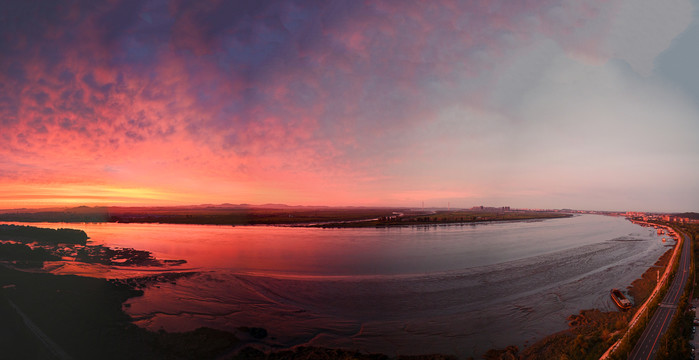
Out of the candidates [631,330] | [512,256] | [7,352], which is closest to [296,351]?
[7,352]

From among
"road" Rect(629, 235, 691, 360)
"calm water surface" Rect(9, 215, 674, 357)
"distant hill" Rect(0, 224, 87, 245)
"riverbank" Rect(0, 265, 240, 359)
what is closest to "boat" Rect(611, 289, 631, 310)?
"calm water surface" Rect(9, 215, 674, 357)

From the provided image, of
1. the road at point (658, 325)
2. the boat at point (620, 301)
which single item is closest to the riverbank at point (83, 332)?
the road at point (658, 325)

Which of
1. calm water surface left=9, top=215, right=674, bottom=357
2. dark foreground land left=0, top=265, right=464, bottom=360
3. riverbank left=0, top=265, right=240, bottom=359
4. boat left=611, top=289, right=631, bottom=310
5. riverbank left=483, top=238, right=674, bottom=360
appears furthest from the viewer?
boat left=611, top=289, right=631, bottom=310

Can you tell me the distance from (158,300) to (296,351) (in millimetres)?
8898

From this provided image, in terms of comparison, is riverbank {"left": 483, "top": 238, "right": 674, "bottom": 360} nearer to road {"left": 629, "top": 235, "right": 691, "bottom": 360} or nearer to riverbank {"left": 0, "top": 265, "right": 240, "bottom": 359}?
road {"left": 629, "top": 235, "right": 691, "bottom": 360}

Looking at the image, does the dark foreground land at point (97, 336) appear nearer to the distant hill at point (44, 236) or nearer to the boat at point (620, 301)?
the boat at point (620, 301)

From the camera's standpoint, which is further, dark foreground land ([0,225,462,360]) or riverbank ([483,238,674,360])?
riverbank ([483,238,674,360])

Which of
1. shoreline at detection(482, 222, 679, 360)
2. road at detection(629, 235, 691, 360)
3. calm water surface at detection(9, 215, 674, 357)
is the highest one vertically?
calm water surface at detection(9, 215, 674, 357)

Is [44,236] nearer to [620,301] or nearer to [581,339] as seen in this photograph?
[581,339]

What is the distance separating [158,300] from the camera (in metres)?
13.9

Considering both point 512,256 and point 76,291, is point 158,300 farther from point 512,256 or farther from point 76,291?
point 512,256

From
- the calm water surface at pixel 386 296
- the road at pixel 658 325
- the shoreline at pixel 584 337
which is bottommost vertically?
the road at pixel 658 325

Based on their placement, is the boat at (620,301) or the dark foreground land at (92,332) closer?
the dark foreground land at (92,332)

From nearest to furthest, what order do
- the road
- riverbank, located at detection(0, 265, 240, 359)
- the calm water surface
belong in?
riverbank, located at detection(0, 265, 240, 359) < the calm water surface < the road
